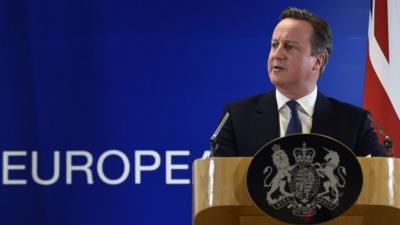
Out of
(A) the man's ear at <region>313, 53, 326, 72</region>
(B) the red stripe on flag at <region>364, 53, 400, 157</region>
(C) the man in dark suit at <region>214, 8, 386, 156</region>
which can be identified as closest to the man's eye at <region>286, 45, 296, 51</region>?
(C) the man in dark suit at <region>214, 8, 386, 156</region>

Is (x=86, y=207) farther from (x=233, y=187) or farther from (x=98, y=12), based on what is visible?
(x=233, y=187)

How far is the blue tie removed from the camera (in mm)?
2387

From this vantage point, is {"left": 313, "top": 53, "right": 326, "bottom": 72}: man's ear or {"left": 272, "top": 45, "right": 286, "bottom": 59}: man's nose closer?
{"left": 272, "top": 45, "right": 286, "bottom": 59}: man's nose

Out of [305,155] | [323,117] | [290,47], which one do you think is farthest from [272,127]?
[305,155]

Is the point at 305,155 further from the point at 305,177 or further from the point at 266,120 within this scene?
the point at 266,120

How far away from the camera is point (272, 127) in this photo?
2406 millimetres

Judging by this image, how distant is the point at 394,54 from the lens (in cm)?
352

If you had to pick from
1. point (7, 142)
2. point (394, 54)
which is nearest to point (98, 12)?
point (7, 142)

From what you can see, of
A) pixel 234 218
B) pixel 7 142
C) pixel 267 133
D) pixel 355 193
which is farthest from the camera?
pixel 7 142

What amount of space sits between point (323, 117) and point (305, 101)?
0.10 m

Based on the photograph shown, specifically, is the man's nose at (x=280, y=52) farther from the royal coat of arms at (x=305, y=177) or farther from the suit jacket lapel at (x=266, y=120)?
the royal coat of arms at (x=305, y=177)

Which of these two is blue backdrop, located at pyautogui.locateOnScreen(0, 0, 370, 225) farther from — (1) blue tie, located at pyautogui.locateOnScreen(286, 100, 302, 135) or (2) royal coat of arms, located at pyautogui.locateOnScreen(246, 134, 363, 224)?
(2) royal coat of arms, located at pyautogui.locateOnScreen(246, 134, 363, 224)

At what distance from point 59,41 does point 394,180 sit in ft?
6.28

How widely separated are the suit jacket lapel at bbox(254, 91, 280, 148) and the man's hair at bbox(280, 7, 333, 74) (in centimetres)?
22
